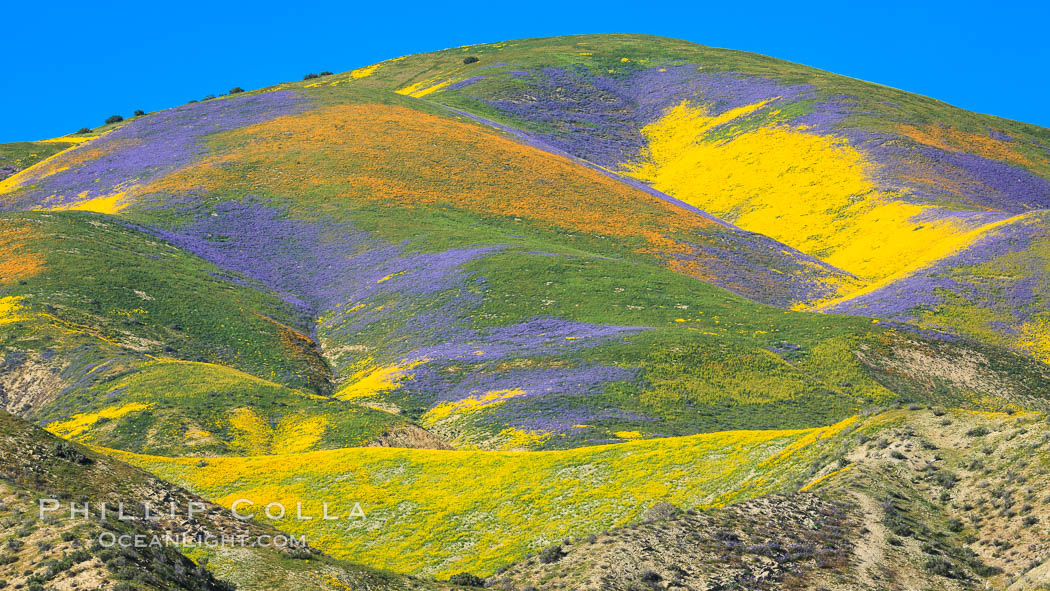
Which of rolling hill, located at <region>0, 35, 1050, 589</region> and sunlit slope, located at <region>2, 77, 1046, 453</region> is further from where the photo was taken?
sunlit slope, located at <region>2, 77, 1046, 453</region>

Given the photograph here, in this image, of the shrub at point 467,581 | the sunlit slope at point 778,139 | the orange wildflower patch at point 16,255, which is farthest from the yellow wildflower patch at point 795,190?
the orange wildflower patch at point 16,255

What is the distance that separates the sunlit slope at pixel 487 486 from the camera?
2788 centimetres

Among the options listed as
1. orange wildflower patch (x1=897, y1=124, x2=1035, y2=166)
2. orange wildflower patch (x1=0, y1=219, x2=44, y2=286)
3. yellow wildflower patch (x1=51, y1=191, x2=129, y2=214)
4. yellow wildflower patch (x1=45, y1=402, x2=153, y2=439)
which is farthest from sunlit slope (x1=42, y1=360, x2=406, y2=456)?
orange wildflower patch (x1=897, y1=124, x2=1035, y2=166)

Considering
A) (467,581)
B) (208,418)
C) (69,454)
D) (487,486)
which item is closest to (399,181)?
(208,418)

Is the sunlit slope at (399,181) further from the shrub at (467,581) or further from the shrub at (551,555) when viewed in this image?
the shrub at (467,581)

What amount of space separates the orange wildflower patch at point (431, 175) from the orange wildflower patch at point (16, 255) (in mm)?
20121

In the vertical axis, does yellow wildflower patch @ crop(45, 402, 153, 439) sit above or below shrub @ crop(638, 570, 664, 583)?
above

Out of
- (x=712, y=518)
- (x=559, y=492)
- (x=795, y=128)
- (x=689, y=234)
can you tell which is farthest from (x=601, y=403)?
(x=795, y=128)

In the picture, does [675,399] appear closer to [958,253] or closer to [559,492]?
[559,492]

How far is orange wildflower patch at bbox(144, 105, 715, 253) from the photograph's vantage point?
86.8 meters

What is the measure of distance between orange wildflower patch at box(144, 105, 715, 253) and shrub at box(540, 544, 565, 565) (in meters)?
58.5

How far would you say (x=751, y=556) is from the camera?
2173 cm

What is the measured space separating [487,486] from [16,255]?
155 feet

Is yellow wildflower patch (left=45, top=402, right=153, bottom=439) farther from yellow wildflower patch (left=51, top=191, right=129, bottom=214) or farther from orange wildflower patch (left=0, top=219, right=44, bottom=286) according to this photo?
yellow wildflower patch (left=51, top=191, right=129, bottom=214)
